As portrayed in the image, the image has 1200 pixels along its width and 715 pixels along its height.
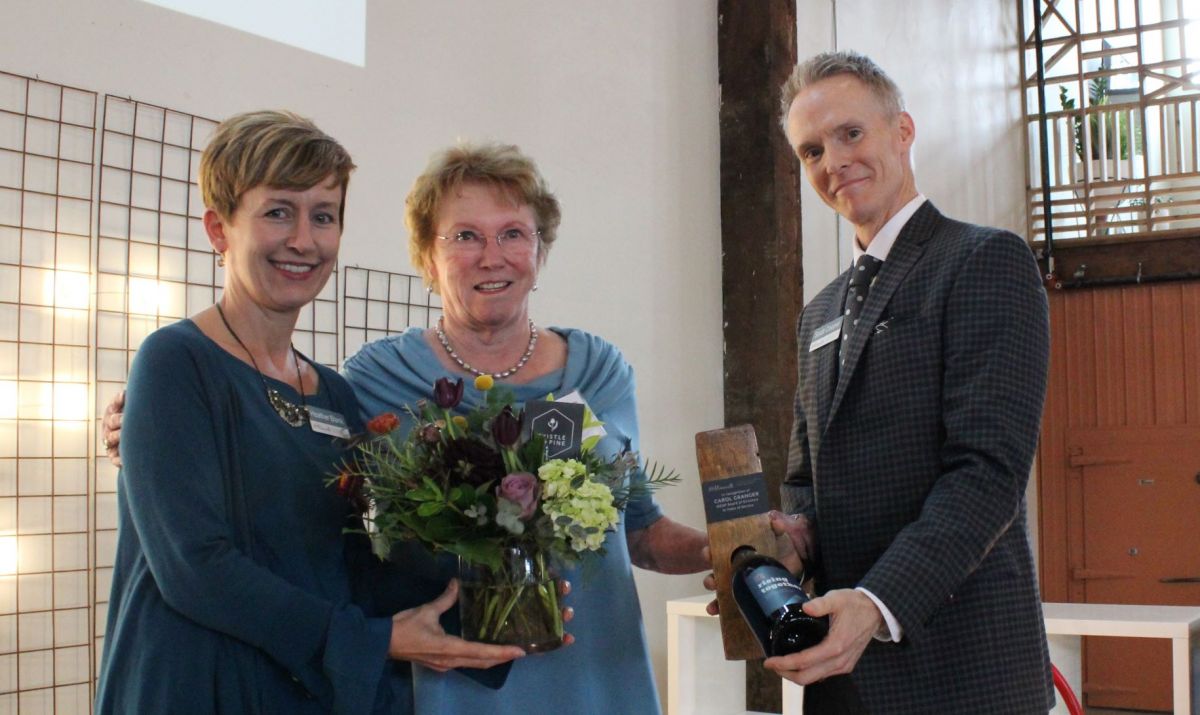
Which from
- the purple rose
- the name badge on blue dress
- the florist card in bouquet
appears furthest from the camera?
the name badge on blue dress

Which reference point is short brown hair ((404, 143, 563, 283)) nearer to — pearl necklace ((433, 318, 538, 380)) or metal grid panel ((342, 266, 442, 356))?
pearl necklace ((433, 318, 538, 380))

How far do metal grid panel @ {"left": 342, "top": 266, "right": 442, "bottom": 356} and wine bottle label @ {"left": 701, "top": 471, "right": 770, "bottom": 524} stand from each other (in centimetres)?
170

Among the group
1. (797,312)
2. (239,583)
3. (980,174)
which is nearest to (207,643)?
(239,583)

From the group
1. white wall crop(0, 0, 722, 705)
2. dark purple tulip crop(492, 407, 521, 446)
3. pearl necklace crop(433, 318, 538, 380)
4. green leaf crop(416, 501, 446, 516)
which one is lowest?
green leaf crop(416, 501, 446, 516)

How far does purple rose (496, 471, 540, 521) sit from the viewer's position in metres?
1.57

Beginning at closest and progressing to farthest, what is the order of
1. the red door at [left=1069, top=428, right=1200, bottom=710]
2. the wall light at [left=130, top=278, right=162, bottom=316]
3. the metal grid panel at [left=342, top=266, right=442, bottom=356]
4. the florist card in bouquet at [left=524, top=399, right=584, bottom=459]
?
1. the florist card in bouquet at [left=524, top=399, right=584, bottom=459]
2. the wall light at [left=130, top=278, right=162, bottom=316]
3. the metal grid panel at [left=342, top=266, right=442, bottom=356]
4. the red door at [left=1069, top=428, right=1200, bottom=710]

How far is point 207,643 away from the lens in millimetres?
1606

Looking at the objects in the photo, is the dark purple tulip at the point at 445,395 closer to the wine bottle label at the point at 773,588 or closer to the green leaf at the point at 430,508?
the green leaf at the point at 430,508

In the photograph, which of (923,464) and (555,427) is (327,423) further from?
(923,464)

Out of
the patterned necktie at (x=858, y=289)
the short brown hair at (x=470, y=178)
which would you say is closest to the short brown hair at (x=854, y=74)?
the patterned necktie at (x=858, y=289)

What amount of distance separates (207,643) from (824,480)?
0.96 metres

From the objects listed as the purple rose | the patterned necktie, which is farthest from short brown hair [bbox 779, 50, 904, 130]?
the purple rose

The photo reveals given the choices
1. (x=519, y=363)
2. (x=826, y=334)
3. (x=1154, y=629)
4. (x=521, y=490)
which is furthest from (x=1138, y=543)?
(x=521, y=490)

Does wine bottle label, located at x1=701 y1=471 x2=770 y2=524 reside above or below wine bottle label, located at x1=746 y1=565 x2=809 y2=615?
above
